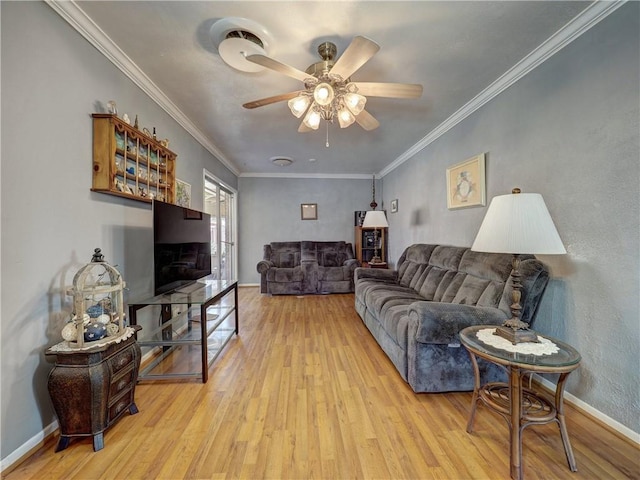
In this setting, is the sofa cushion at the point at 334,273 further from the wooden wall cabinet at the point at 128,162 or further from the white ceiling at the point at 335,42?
the wooden wall cabinet at the point at 128,162

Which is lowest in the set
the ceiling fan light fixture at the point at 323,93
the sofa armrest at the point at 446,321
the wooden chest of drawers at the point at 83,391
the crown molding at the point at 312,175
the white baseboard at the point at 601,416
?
the white baseboard at the point at 601,416

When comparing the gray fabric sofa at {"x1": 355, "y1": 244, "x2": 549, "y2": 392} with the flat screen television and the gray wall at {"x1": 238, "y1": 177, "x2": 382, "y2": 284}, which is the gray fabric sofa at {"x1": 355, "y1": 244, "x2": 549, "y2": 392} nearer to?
the flat screen television

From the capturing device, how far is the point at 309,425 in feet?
5.41

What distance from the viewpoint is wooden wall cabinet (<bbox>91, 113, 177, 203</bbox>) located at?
185cm

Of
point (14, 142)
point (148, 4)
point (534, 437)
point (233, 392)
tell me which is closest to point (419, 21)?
point (148, 4)

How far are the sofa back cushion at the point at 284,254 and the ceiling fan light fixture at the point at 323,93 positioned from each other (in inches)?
166

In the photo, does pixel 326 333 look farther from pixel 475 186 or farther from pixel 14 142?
pixel 14 142

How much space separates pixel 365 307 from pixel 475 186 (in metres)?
1.77

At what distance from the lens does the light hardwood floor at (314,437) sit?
1332 millimetres

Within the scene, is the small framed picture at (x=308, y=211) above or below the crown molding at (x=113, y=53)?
below

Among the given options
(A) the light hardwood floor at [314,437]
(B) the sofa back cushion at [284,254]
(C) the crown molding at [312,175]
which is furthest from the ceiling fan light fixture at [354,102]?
(C) the crown molding at [312,175]

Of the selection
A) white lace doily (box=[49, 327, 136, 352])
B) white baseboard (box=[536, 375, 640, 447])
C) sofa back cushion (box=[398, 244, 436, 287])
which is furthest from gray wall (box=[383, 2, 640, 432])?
white lace doily (box=[49, 327, 136, 352])

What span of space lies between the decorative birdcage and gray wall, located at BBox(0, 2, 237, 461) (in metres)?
0.17

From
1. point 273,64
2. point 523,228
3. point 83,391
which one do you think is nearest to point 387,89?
point 273,64
